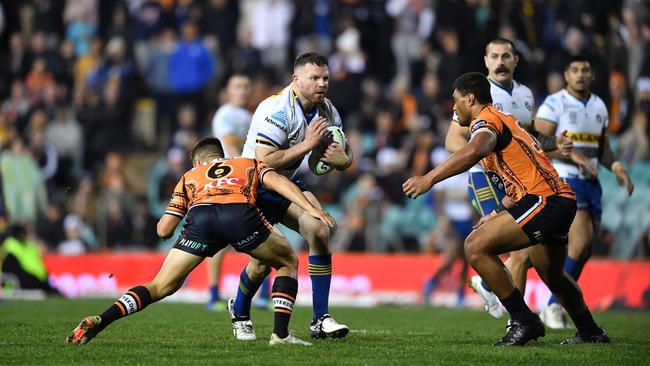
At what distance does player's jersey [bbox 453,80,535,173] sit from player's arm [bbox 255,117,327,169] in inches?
102

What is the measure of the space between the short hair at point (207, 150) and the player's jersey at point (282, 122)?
368 millimetres

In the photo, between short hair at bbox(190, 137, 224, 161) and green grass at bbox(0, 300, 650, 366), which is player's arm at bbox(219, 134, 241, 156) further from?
short hair at bbox(190, 137, 224, 161)

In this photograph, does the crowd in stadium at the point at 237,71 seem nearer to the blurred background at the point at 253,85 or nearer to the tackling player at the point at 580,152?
the blurred background at the point at 253,85

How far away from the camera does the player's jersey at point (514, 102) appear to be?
12.0 meters

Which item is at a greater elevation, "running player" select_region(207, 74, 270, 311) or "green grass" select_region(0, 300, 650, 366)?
"running player" select_region(207, 74, 270, 311)

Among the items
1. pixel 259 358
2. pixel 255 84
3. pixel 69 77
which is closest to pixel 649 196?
pixel 255 84

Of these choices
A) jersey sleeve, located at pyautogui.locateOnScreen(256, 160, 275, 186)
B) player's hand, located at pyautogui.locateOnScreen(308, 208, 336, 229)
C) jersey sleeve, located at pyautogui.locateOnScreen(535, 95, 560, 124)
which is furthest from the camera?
jersey sleeve, located at pyautogui.locateOnScreen(535, 95, 560, 124)

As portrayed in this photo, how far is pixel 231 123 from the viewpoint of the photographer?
49.5 feet

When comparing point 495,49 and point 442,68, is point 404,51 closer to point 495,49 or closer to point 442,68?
point 442,68

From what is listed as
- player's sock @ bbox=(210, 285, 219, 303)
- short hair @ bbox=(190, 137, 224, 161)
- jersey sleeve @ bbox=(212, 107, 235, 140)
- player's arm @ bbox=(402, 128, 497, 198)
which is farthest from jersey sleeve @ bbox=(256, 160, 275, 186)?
player's sock @ bbox=(210, 285, 219, 303)

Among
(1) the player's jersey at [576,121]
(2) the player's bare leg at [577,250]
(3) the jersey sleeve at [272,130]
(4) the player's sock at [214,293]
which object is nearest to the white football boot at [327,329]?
(3) the jersey sleeve at [272,130]

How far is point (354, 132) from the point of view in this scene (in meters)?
22.8

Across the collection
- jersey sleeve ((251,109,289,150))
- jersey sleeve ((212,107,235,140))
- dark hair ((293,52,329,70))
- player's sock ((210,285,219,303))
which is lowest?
player's sock ((210,285,219,303))

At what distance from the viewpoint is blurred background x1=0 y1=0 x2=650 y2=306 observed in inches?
802
